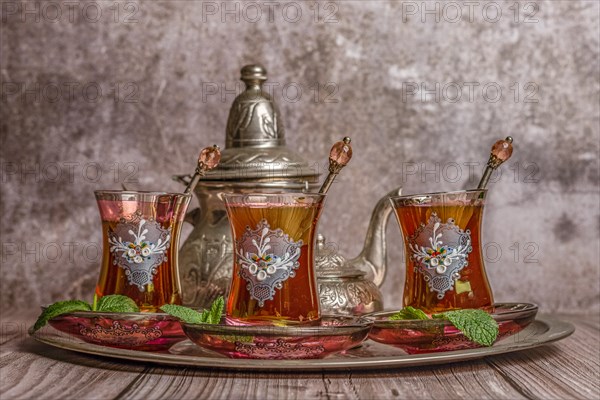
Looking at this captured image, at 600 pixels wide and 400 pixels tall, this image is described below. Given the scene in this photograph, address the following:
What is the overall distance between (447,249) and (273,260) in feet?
0.85

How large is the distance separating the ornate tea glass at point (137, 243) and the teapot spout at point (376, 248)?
15.5 inches

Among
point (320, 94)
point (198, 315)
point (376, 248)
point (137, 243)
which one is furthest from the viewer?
point (320, 94)

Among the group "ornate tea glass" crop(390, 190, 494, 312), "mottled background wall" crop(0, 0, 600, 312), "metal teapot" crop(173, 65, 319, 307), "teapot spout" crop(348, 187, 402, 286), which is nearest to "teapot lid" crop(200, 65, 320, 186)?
"metal teapot" crop(173, 65, 319, 307)

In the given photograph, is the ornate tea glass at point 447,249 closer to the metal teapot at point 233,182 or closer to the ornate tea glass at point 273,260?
the ornate tea glass at point 273,260

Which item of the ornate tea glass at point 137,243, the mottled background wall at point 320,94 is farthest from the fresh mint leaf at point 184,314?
the mottled background wall at point 320,94

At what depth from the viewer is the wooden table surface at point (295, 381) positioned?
101 centimetres

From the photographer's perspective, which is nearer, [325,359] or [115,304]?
[325,359]

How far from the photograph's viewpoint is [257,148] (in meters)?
1.55

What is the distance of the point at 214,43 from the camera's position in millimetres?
2023

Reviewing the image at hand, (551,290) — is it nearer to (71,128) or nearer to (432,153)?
(432,153)

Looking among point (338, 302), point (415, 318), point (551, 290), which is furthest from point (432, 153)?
point (415, 318)

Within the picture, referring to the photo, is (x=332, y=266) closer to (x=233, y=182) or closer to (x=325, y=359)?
(x=233, y=182)

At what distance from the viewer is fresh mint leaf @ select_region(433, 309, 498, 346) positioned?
3.68ft

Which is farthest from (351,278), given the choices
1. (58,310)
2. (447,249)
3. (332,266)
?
(58,310)
